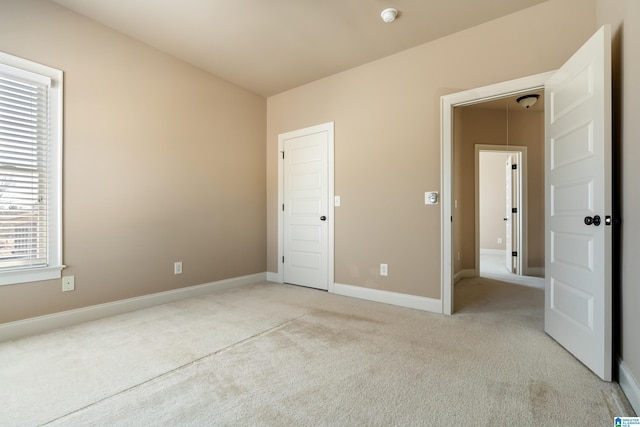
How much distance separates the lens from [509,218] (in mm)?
5039

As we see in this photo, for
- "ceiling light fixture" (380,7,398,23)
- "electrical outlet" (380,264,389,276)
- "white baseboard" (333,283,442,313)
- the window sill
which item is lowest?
"white baseboard" (333,283,442,313)

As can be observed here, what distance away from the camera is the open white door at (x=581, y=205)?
165 cm

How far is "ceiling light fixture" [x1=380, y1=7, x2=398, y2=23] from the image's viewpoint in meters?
2.41

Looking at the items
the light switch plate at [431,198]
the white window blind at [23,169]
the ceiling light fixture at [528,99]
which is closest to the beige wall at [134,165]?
the white window blind at [23,169]

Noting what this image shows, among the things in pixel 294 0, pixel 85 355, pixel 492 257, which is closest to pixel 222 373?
pixel 85 355

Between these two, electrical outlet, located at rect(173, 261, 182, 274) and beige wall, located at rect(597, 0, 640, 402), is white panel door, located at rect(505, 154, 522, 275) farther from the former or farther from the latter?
electrical outlet, located at rect(173, 261, 182, 274)

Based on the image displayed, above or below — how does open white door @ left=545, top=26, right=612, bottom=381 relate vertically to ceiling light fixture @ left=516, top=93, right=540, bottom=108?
below

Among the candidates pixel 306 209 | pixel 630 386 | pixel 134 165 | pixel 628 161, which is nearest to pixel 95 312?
pixel 134 165

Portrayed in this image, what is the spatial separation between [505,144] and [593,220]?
357 cm

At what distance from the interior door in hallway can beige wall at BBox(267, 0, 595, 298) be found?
22 centimetres

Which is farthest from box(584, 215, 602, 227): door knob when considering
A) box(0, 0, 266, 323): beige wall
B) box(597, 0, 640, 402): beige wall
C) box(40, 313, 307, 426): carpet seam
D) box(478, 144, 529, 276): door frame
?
box(0, 0, 266, 323): beige wall

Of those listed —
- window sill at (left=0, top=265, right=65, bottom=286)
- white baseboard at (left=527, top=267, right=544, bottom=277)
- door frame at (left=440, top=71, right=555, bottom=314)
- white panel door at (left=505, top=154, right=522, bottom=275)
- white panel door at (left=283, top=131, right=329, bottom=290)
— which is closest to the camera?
window sill at (left=0, top=265, right=65, bottom=286)

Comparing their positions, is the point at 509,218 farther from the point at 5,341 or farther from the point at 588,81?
the point at 5,341

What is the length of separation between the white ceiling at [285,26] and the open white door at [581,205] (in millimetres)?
967
